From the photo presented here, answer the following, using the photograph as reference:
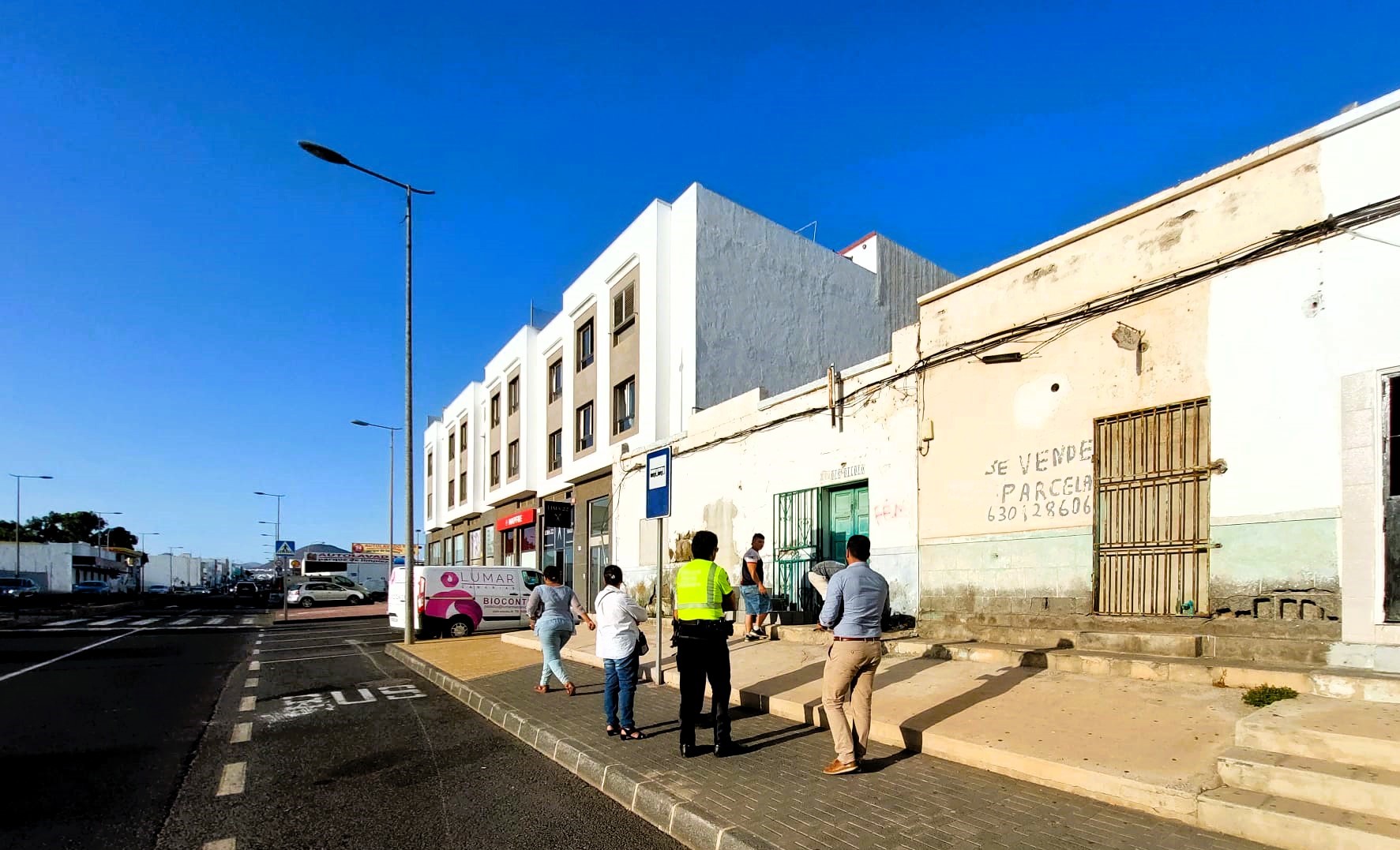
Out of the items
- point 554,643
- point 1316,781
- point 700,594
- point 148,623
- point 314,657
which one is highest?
point 700,594

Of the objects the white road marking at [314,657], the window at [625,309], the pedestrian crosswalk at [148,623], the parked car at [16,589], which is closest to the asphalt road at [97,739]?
the white road marking at [314,657]

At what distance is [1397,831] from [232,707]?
10.5 metres

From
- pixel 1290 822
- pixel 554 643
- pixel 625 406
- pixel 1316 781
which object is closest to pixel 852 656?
pixel 1290 822

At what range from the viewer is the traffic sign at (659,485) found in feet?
30.6

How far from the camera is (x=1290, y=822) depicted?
13.1 feet

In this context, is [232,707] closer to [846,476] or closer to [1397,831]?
[846,476]

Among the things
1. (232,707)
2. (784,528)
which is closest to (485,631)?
(784,528)

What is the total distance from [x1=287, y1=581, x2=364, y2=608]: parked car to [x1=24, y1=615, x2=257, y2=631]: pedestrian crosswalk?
36.5 ft

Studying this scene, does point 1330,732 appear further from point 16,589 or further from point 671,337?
point 16,589

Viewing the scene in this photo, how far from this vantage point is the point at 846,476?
42.5 ft

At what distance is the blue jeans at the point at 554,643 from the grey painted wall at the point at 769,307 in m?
12.0

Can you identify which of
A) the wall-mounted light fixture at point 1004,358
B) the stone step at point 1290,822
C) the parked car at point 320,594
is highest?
the wall-mounted light fixture at point 1004,358

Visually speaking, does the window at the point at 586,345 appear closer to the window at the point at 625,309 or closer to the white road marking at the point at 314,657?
the window at the point at 625,309

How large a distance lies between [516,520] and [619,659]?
87.5 feet
